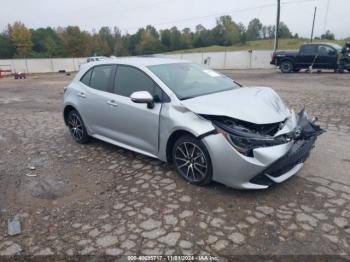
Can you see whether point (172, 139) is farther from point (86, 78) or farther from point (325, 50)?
point (325, 50)

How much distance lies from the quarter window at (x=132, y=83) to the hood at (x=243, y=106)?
0.57 m

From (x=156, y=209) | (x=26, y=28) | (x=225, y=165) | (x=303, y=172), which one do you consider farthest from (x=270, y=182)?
(x=26, y=28)

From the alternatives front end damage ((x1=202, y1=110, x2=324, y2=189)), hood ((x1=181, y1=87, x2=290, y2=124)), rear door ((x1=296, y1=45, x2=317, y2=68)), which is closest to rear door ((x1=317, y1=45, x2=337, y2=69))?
rear door ((x1=296, y1=45, x2=317, y2=68))

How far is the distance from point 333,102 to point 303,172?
19.0 ft

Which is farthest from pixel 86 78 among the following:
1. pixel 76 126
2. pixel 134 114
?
pixel 134 114

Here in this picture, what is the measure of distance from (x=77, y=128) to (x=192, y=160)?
2.93 metres

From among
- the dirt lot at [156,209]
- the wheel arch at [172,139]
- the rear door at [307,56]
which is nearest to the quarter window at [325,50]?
the rear door at [307,56]

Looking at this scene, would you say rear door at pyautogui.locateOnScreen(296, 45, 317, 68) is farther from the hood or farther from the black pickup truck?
the hood

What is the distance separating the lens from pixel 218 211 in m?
3.57

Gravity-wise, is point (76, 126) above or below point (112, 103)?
below

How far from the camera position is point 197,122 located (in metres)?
3.93

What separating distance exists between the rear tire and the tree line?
1962 inches

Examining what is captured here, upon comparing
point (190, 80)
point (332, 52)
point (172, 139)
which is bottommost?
point (172, 139)

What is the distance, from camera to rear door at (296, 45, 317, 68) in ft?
61.2
